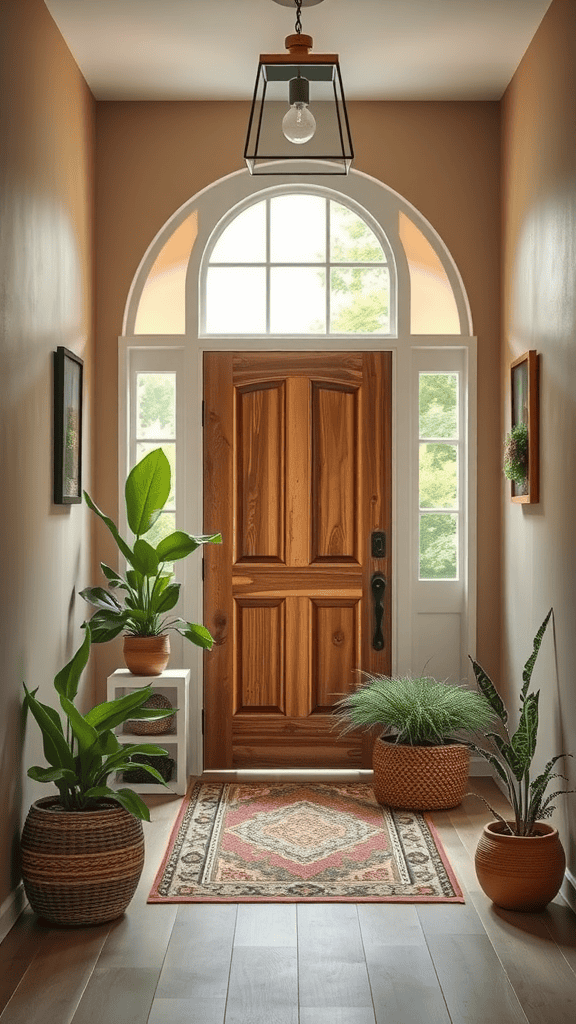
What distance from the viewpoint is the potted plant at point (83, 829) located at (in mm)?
3434

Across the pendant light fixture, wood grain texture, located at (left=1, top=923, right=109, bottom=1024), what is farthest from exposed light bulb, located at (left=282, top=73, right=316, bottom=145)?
wood grain texture, located at (left=1, top=923, right=109, bottom=1024)

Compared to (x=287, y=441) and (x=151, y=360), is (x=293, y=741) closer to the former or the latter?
(x=287, y=441)

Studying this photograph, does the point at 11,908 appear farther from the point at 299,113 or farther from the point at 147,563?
the point at 299,113

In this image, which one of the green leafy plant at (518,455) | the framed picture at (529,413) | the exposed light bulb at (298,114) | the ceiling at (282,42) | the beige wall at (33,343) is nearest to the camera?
the beige wall at (33,343)

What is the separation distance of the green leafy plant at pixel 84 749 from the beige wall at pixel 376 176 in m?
1.70

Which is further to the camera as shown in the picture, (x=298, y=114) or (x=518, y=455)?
(x=518, y=455)

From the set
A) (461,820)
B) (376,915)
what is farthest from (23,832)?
(461,820)

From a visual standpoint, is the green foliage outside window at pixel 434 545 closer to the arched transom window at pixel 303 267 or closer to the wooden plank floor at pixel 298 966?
the arched transom window at pixel 303 267

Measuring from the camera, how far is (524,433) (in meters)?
4.56

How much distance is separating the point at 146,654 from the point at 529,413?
6.24ft

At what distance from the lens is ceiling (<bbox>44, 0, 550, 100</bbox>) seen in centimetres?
429

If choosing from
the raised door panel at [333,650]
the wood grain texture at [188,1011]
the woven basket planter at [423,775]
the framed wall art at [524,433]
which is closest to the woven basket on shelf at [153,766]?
the raised door panel at [333,650]

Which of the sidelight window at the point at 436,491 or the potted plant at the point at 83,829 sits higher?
the sidelight window at the point at 436,491

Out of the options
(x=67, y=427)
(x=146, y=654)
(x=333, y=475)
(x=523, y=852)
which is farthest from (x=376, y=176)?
(x=523, y=852)
